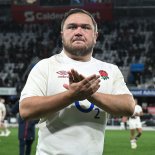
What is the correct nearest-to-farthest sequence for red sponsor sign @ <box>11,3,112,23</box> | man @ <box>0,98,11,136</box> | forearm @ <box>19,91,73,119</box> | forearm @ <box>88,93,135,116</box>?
forearm @ <box>19,91,73,119</box> < forearm @ <box>88,93,135,116</box> < man @ <box>0,98,11,136</box> < red sponsor sign @ <box>11,3,112,23</box>

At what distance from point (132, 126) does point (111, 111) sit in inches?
732

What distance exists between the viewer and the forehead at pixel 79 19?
12.6 feet

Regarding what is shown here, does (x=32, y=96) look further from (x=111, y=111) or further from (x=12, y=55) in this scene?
(x=12, y=55)

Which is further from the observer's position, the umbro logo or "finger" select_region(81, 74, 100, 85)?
the umbro logo

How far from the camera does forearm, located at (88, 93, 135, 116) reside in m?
3.63

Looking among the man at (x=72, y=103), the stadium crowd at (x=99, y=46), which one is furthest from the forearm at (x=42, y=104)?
the stadium crowd at (x=99, y=46)

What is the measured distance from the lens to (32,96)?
144 inches

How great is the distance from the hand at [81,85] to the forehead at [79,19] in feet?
1.68

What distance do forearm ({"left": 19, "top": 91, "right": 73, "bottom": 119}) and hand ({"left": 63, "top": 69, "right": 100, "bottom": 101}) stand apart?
5cm

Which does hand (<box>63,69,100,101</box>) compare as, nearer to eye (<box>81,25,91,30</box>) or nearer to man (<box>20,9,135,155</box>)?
man (<box>20,9,135,155</box>)

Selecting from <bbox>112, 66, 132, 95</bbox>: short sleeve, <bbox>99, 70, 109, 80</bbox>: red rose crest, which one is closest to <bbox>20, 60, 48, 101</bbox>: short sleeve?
<bbox>99, 70, 109, 80</bbox>: red rose crest

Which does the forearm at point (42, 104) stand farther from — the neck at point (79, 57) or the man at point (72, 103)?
the neck at point (79, 57)

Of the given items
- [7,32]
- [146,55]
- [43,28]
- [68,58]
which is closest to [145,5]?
[146,55]

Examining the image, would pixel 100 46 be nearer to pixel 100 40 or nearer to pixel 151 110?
pixel 100 40
